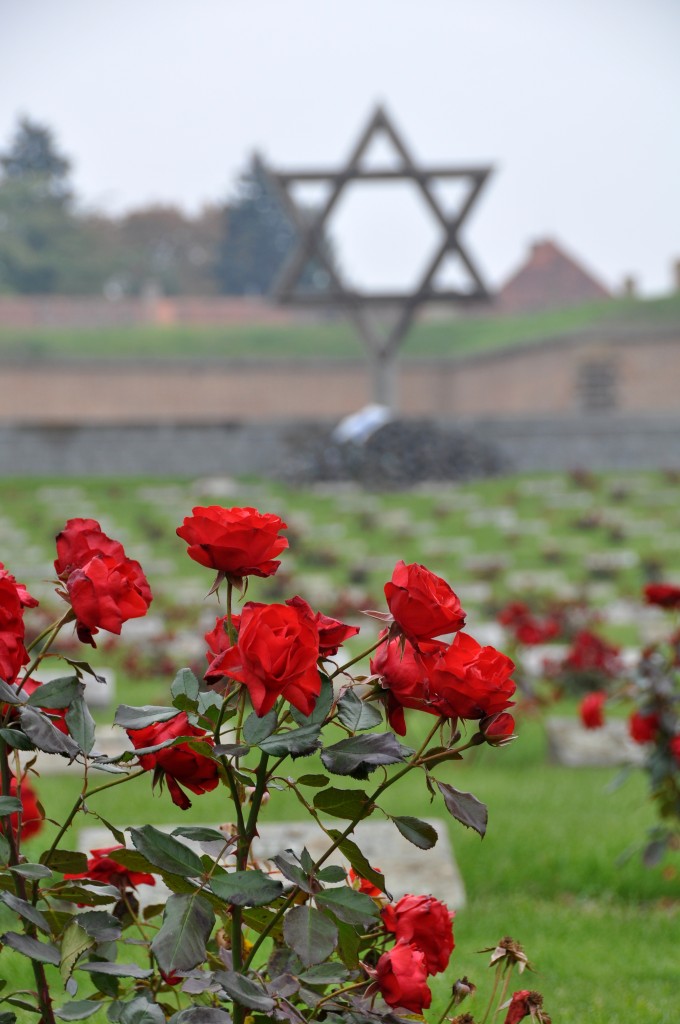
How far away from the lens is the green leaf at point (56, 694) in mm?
1284

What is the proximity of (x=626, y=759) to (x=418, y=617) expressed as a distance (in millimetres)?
3455

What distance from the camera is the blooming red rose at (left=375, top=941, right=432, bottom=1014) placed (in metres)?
1.26

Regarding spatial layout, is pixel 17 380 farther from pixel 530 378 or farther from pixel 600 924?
pixel 600 924

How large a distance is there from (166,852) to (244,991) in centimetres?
15

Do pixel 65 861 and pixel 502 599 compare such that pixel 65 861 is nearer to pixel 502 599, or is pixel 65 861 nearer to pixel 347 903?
pixel 347 903

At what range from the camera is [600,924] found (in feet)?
9.95

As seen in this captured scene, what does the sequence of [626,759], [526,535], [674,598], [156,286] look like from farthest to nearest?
[156,286], [526,535], [626,759], [674,598]

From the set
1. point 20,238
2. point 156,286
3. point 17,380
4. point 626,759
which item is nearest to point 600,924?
point 626,759

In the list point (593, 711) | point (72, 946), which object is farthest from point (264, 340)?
point (72, 946)

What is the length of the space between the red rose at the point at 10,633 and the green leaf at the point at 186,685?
0.17 meters

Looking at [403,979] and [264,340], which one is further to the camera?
[264,340]

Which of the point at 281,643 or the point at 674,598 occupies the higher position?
the point at 674,598

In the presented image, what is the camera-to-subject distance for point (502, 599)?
8.19m

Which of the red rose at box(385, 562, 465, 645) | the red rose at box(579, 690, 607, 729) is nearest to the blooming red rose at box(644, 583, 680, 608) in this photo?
the red rose at box(579, 690, 607, 729)
